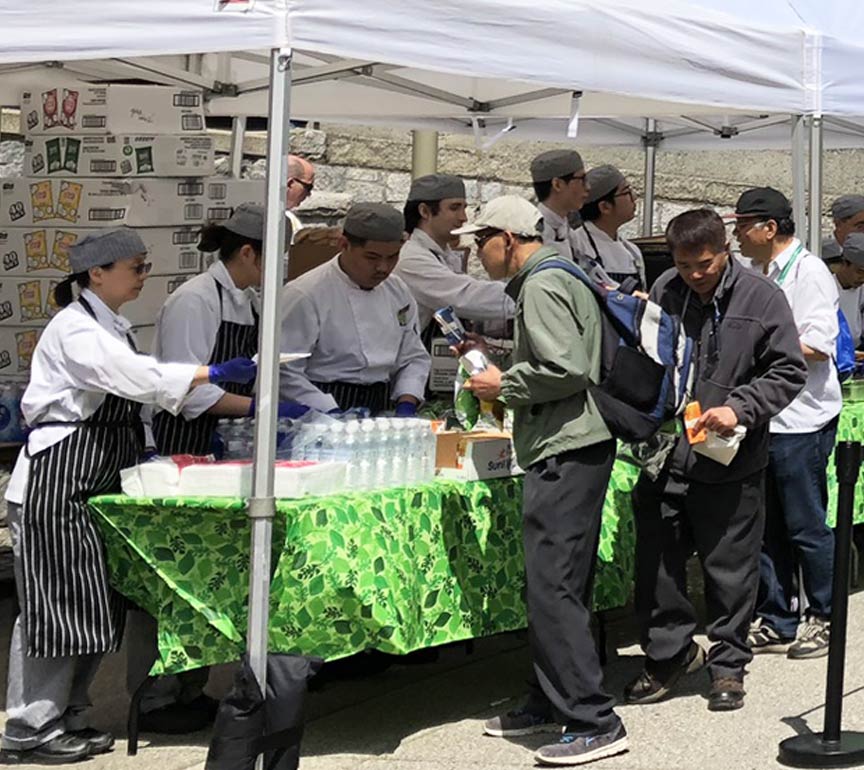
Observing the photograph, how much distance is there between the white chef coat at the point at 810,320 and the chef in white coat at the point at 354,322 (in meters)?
1.44

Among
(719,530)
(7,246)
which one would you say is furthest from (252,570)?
(7,246)

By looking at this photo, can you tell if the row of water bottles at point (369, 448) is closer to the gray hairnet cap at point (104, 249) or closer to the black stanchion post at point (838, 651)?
the gray hairnet cap at point (104, 249)

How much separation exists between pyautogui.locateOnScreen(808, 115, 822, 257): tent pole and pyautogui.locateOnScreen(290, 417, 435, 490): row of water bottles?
2267 millimetres

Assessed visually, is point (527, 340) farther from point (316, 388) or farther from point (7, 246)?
point (7, 246)

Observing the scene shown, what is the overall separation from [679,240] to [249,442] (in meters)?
1.56

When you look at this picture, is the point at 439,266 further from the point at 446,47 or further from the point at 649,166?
the point at 649,166

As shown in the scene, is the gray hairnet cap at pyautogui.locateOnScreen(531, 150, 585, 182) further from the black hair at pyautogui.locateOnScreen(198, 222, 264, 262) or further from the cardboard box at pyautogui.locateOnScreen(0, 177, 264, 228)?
the black hair at pyautogui.locateOnScreen(198, 222, 264, 262)

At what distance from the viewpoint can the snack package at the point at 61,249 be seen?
6980 millimetres

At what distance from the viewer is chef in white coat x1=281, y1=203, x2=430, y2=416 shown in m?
5.96

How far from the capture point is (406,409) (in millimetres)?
6105

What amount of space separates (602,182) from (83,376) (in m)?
3.33

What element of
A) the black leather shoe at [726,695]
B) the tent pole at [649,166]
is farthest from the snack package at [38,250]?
the tent pole at [649,166]

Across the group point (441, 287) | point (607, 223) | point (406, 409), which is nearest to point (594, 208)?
point (607, 223)

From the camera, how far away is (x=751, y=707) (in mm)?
5738
